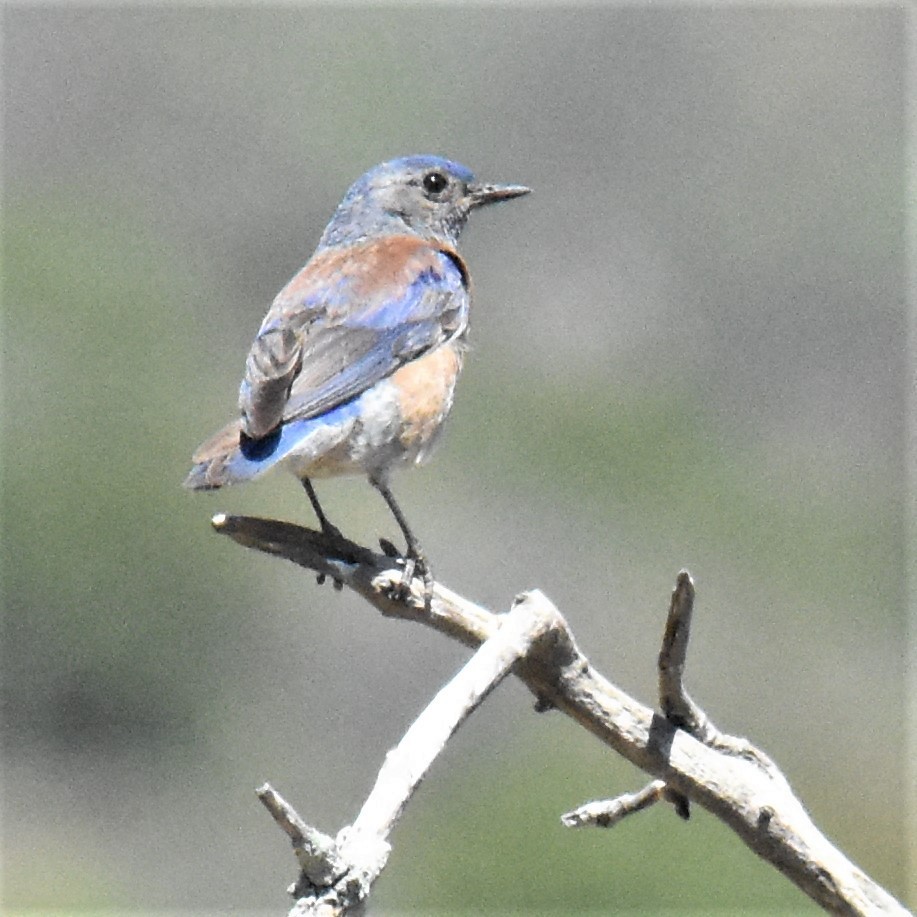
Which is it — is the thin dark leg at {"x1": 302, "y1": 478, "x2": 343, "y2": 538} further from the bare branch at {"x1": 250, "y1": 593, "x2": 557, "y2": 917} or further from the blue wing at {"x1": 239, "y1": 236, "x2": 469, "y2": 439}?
the bare branch at {"x1": 250, "y1": 593, "x2": 557, "y2": 917}

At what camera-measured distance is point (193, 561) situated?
13.8 meters

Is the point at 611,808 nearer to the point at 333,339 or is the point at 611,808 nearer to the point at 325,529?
the point at 325,529

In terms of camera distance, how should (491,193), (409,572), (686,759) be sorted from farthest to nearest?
1. (491,193)
2. (409,572)
3. (686,759)

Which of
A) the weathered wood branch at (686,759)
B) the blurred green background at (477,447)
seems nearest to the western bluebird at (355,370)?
the weathered wood branch at (686,759)

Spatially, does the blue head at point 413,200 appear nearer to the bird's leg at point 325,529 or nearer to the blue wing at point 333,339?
the blue wing at point 333,339

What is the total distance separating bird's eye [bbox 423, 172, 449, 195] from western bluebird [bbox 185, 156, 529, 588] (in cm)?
28

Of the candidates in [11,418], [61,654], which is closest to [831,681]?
[61,654]

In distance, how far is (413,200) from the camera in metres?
5.99

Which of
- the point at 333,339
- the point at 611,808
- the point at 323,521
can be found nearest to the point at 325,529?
the point at 323,521

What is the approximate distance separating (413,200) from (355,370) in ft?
4.48

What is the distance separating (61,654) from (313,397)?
350 inches

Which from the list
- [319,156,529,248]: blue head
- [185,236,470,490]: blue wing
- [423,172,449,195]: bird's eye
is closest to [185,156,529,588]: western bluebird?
[185,236,470,490]: blue wing

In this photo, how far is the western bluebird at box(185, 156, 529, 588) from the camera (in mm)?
4391

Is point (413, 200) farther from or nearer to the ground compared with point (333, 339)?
farther from the ground
